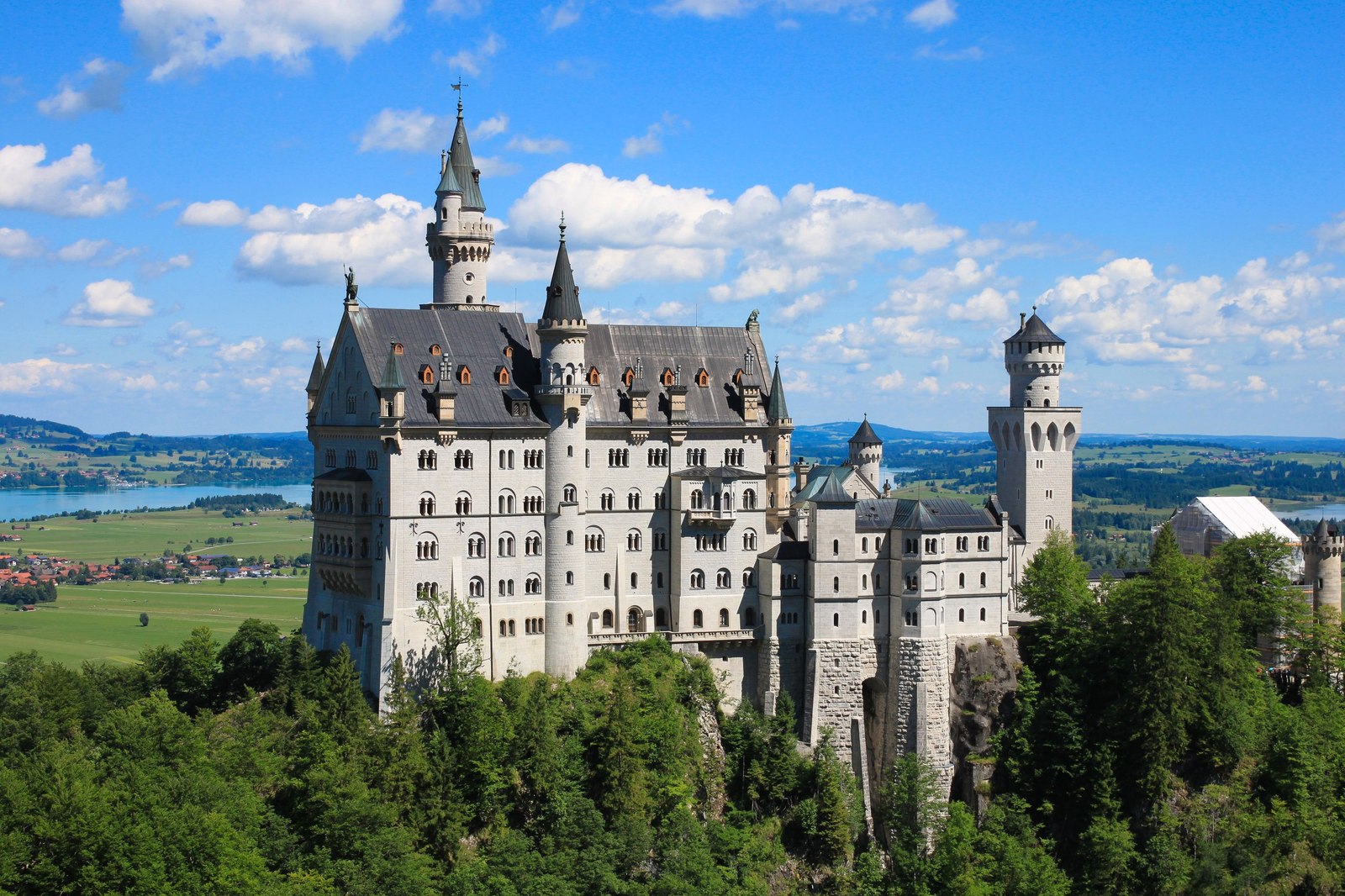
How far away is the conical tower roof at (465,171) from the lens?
105m

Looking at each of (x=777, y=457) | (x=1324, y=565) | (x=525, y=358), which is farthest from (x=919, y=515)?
(x=1324, y=565)

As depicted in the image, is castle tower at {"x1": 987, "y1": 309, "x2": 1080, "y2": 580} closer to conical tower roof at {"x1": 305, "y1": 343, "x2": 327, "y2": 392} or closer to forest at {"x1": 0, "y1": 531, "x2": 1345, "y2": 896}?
forest at {"x1": 0, "y1": 531, "x2": 1345, "y2": 896}

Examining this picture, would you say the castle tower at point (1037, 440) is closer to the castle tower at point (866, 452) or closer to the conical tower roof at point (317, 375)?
the castle tower at point (866, 452)

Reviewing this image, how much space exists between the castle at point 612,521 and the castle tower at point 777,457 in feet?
0.57

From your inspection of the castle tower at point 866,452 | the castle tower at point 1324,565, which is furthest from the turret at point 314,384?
the castle tower at point 1324,565

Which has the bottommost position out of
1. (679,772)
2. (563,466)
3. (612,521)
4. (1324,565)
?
(679,772)

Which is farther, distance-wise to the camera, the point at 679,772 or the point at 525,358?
the point at 525,358

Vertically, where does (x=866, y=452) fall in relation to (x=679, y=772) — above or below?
above

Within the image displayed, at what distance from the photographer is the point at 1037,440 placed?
107 metres

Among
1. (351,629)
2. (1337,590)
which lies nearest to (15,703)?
(351,629)

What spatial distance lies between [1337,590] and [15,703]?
280 feet

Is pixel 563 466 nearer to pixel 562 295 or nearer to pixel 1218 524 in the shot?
pixel 562 295

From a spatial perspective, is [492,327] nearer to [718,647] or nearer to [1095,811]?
[718,647]

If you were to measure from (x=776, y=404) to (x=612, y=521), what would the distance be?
13.6 metres
